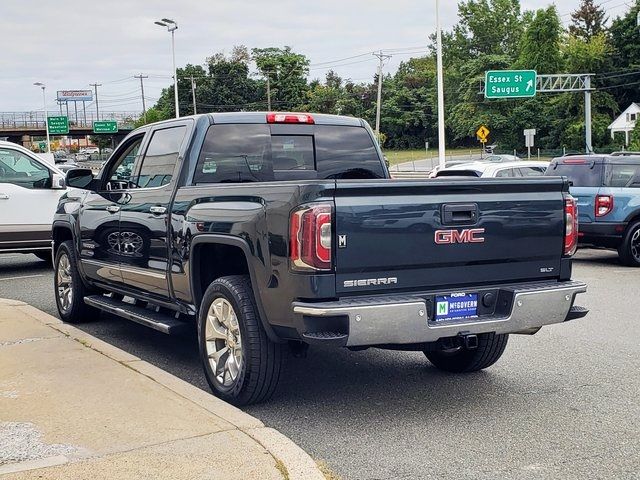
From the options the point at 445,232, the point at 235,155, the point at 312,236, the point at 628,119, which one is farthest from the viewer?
the point at 628,119

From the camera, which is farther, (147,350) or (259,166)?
(147,350)

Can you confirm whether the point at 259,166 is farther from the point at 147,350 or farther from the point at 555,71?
the point at 555,71

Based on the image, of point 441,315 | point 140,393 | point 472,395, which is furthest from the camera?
point 472,395

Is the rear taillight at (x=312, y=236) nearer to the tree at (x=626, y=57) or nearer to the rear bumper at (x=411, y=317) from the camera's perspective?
the rear bumper at (x=411, y=317)

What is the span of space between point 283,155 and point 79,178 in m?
2.45

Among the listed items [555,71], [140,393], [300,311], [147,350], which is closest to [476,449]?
[300,311]

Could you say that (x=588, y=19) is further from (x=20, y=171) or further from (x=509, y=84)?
(x=20, y=171)

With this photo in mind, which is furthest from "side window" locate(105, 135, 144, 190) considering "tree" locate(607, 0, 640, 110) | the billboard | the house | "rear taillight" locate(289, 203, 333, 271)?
the billboard

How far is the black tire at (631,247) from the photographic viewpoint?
13.5 metres

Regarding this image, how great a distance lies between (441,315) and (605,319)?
14.6 ft

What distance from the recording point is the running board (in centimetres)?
645

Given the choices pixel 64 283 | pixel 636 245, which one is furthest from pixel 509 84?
pixel 64 283

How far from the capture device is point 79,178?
27.1 feet

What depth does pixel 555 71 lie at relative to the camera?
7606 cm
